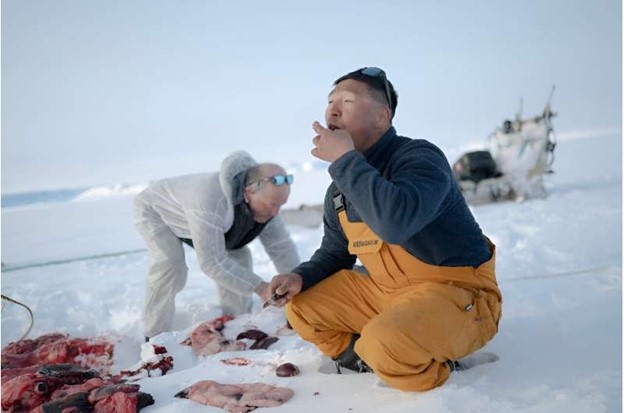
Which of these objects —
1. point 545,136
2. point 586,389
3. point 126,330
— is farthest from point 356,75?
point 545,136

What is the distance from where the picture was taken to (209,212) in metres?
2.74

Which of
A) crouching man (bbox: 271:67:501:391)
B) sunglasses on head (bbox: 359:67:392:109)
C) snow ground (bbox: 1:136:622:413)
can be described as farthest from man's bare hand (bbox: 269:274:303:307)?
sunglasses on head (bbox: 359:67:392:109)

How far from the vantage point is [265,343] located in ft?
7.92

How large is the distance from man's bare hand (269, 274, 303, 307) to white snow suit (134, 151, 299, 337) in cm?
78

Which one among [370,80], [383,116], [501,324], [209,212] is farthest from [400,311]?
[209,212]

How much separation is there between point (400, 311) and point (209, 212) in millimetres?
1570

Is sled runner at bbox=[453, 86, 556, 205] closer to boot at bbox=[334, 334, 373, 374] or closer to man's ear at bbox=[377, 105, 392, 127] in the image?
man's ear at bbox=[377, 105, 392, 127]

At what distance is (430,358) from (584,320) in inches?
47.2

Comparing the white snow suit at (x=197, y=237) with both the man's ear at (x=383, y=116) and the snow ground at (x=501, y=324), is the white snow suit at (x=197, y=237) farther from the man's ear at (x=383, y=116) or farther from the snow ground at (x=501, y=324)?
the man's ear at (x=383, y=116)

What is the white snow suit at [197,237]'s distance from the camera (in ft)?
8.95

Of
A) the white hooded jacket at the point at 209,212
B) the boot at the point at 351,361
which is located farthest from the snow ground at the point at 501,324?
the white hooded jacket at the point at 209,212

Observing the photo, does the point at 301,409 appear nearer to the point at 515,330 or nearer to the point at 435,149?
the point at 435,149

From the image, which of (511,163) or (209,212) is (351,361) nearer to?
(209,212)

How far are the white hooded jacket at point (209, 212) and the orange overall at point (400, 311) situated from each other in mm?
849
